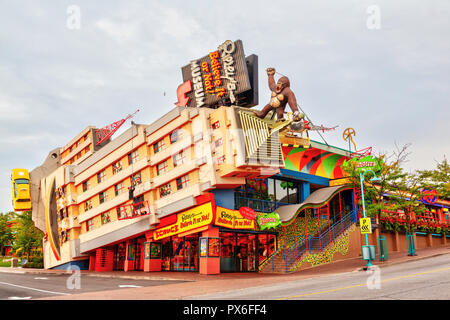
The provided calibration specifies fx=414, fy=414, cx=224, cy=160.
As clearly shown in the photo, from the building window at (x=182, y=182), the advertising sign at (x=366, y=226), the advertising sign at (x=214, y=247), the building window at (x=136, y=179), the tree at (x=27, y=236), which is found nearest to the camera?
the advertising sign at (x=366, y=226)

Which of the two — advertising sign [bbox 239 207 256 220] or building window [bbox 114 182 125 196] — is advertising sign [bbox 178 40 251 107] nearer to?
advertising sign [bbox 239 207 256 220]

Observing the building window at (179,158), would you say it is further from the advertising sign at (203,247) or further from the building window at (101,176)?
the building window at (101,176)

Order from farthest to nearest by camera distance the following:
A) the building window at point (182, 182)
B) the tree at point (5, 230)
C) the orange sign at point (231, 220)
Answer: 1. the tree at point (5, 230)
2. the building window at point (182, 182)
3. the orange sign at point (231, 220)

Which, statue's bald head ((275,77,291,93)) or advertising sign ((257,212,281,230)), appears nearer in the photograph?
advertising sign ((257,212,281,230))

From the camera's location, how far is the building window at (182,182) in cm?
3089

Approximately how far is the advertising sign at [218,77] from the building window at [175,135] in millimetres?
5274

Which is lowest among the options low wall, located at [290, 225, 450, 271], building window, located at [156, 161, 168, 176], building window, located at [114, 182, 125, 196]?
low wall, located at [290, 225, 450, 271]

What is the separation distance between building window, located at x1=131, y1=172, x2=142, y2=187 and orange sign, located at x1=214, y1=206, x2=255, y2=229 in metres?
9.74

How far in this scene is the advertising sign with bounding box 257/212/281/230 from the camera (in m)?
28.5

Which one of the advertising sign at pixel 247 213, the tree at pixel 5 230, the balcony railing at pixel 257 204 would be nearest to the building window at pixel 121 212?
the balcony railing at pixel 257 204

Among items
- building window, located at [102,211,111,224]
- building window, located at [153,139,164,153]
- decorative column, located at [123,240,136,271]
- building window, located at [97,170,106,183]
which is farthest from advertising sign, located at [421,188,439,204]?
building window, located at [97,170,106,183]
